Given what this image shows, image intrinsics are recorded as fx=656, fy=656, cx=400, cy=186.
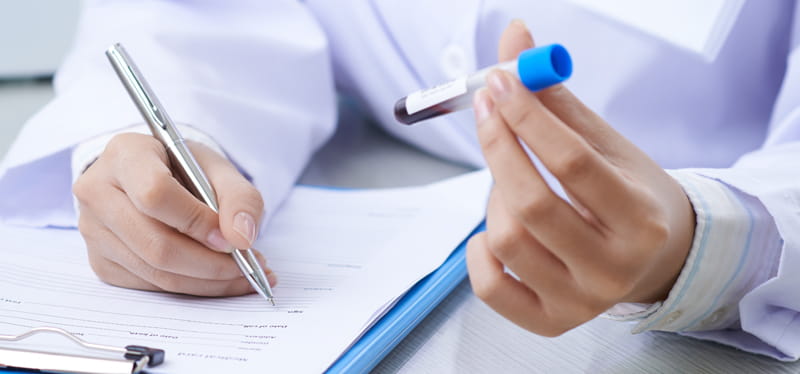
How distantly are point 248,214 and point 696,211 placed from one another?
236 millimetres

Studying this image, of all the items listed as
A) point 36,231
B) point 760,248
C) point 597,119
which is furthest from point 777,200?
point 36,231

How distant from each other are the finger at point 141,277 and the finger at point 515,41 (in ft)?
0.72

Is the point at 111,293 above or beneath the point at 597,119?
beneath

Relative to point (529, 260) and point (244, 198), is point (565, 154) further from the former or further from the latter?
point (244, 198)

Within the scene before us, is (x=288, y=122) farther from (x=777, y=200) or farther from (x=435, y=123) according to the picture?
(x=777, y=200)

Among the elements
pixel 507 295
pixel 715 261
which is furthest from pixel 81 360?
pixel 715 261

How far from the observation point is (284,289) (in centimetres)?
41

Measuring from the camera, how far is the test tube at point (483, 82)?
0.25m

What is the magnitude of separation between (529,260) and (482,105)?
66 mm

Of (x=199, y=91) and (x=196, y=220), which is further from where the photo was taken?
(x=199, y=91)

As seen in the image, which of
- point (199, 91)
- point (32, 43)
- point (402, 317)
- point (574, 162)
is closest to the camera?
point (574, 162)

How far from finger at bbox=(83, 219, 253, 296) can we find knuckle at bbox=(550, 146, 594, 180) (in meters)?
0.23

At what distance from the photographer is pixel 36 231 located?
1.65 feet

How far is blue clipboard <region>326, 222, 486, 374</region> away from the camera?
13.0 inches
